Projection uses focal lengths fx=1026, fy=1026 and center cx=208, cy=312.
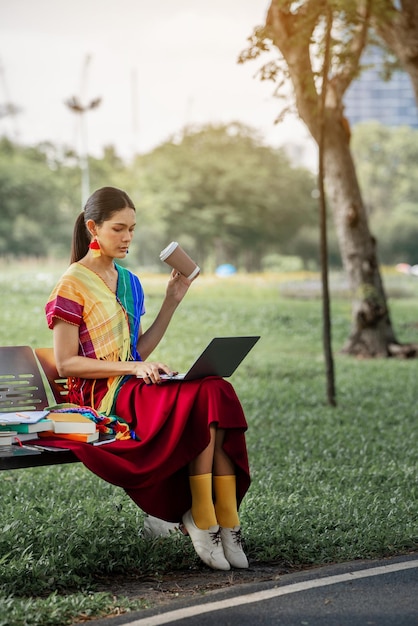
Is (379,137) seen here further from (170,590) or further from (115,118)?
(170,590)

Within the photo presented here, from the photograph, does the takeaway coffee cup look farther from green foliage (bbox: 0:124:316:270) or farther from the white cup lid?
green foliage (bbox: 0:124:316:270)

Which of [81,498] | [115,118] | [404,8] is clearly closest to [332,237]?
[115,118]

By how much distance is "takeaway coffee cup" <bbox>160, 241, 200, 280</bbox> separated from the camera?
448 centimetres

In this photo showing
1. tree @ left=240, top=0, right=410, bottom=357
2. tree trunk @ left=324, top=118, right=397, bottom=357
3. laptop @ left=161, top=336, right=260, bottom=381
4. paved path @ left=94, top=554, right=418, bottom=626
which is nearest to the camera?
paved path @ left=94, top=554, right=418, bottom=626

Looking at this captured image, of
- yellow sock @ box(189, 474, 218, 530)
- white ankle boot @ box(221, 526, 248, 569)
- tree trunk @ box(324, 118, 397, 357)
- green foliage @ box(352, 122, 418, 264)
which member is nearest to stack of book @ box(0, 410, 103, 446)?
yellow sock @ box(189, 474, 218, 530)

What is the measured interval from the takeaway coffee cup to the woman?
0.08m

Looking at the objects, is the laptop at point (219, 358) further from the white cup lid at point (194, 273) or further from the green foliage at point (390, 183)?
the green foliage at point (390, 183)

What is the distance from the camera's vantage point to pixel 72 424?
425cm

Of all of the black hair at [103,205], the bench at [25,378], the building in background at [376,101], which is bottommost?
the bench at [25,378]

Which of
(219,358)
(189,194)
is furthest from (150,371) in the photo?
(189,194)

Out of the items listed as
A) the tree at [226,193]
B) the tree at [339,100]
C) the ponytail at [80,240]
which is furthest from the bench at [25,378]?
the tree at [226,193]

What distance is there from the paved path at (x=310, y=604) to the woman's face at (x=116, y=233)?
1.55 m

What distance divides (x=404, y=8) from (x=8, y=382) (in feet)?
33.3

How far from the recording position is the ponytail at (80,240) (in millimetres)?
4656
